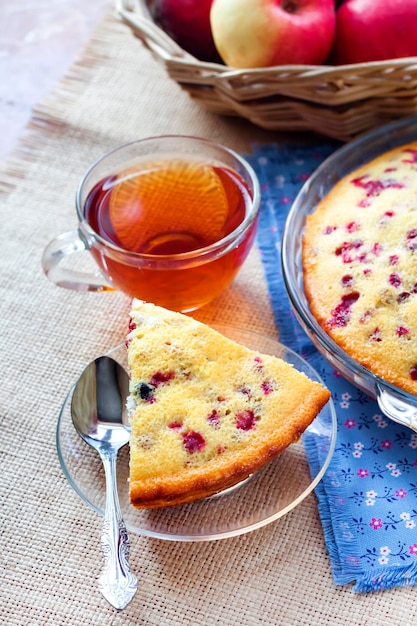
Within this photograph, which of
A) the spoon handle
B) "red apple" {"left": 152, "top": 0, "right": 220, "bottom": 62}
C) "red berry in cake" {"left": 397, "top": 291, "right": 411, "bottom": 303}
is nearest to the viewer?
the spoon handle

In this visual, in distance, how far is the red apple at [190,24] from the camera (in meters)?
1.81

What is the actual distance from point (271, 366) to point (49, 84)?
51.7 inches

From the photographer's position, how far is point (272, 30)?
165 centimetres

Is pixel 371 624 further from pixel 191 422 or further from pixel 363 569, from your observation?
pixel 191 422

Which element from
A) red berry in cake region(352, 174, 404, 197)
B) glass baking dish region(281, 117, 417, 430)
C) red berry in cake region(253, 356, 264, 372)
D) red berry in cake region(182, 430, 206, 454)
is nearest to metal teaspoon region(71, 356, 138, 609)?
red berry in cake region(182, 430, 206, 454)

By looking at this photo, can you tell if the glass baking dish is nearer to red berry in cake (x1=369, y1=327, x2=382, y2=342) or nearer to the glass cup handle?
red berry in cake (x1=369, y1=327, x2=382, y2=342)

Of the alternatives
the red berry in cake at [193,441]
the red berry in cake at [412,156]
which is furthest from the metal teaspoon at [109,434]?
the red berry in cake at [412,156]

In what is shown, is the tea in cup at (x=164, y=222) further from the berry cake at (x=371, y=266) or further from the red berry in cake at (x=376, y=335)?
the red berry in cake at (x=376, y=335)

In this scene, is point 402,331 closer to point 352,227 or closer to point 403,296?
point 403,296

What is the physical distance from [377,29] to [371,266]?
0.60m

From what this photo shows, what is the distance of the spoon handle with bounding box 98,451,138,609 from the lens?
3.71 ft

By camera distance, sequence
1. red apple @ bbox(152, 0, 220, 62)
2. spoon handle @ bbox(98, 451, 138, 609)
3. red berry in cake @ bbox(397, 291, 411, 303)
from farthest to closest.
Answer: red apple @ bbox(152, 0, 220, 62)
red berry in cake @ bbox(397, 291, 411, 303)
spoon handle @ bbox(98, 451, 138, 609)

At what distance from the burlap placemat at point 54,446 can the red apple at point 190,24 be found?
18cm

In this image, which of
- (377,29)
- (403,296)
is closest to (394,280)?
(403,296)
